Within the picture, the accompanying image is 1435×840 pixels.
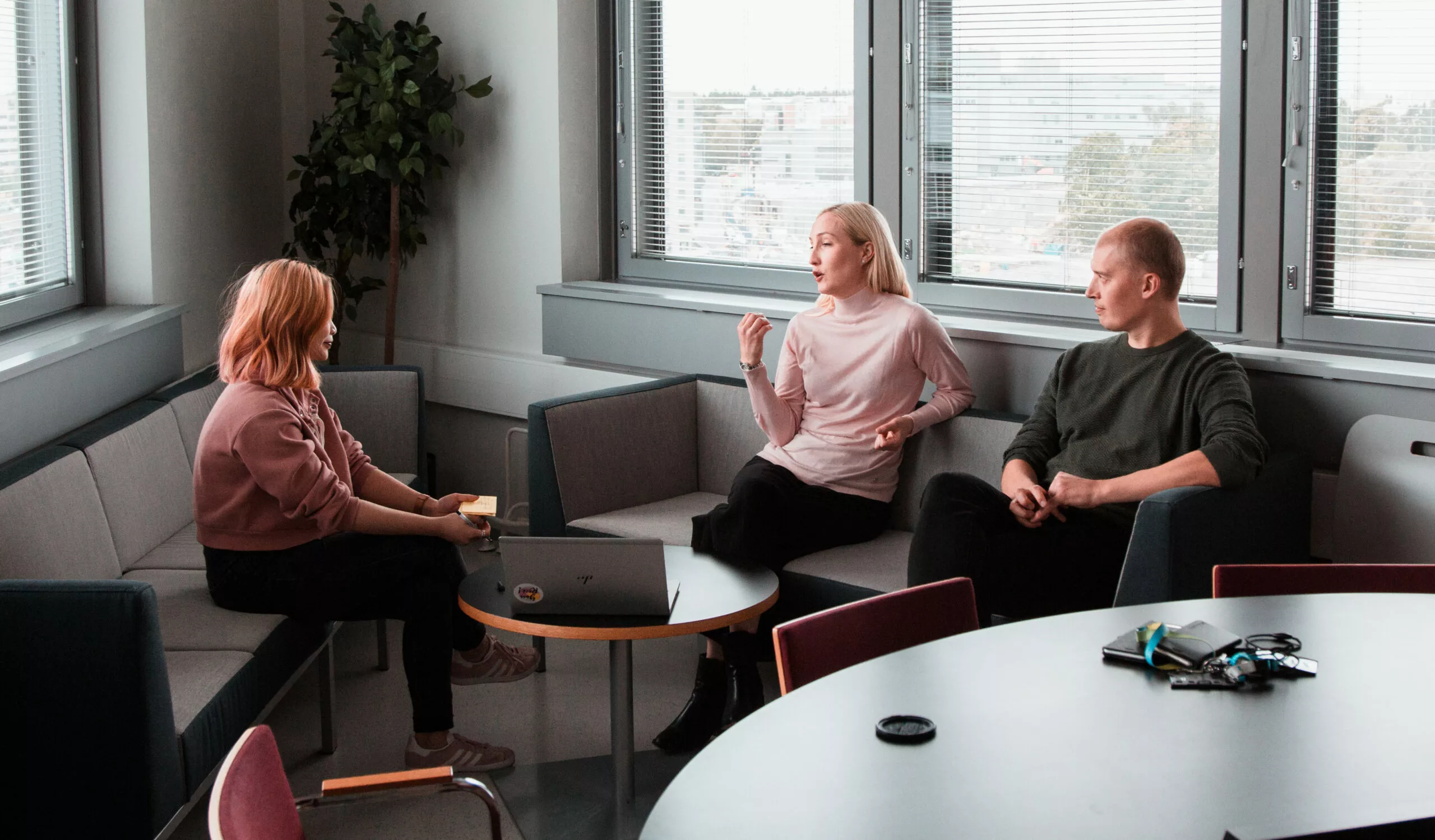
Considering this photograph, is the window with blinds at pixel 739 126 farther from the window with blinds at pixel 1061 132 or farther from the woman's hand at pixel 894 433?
the woman's hand at pixel 894 433

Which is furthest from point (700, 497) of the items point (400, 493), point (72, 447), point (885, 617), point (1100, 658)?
point (1100, 658)

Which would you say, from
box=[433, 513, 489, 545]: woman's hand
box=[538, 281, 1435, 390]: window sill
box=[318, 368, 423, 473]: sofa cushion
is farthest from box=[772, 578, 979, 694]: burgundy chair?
box=[318, 368, 423, 473]: sofa cushion

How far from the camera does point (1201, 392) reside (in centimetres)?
324

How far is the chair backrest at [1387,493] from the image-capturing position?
10.3 ft

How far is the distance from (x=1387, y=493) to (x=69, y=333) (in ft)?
11.7

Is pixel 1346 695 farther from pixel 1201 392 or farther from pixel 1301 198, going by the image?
pixel 1301 198

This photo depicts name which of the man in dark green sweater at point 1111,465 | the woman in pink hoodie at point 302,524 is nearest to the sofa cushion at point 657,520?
the woman in pink hoodie at point 302,524

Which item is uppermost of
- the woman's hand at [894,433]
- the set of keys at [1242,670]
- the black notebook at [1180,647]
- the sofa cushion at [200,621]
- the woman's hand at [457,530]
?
the woman's hand at [894,433]

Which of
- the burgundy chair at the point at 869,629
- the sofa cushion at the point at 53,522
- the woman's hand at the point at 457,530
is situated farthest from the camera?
the woman's hand at the point at 457,530

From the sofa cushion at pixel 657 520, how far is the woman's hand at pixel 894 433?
582 mm

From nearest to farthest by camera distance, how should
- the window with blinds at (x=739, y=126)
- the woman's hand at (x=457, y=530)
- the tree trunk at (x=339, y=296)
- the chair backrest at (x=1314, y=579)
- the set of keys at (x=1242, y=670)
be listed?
the set of keys at (x=1242, y=670) → the chair backrest at (x=1314, y=579) → the woman's hand at (x=457, y=530) → the window with blinds at (x=739, y=126) → the tree trunk at (x=339, y=296)

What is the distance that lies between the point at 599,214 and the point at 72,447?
A: 8.01 ft

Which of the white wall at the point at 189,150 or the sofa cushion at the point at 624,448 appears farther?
the white wall at the point at 189,150

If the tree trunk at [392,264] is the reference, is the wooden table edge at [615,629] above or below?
below
